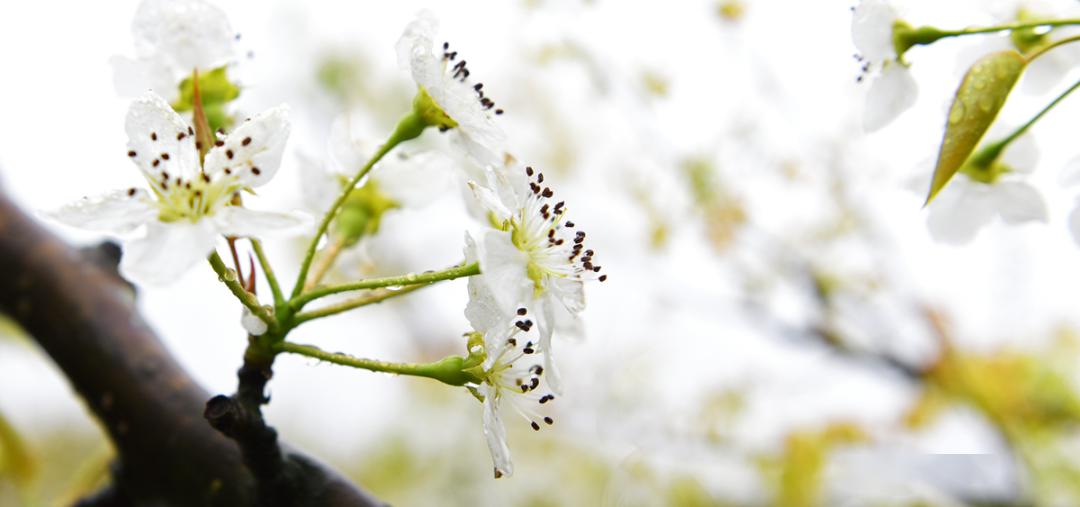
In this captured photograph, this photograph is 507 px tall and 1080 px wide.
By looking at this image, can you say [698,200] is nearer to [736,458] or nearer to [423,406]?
[736,458]

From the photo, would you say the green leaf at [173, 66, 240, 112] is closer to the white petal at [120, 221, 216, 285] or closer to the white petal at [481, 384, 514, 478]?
the white petal at [120, 221, 216, 285]

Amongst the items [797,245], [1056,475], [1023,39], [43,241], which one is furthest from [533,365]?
[797,245]

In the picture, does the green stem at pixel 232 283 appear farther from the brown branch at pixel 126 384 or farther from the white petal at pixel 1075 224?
the white petal at pixel 1075 224

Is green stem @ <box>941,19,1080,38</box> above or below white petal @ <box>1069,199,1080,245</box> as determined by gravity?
above

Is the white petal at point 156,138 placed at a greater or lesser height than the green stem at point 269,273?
greater

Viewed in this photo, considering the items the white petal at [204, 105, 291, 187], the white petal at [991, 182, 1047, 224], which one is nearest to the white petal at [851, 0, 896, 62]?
the white petal at [991, 182, 1047, 224]

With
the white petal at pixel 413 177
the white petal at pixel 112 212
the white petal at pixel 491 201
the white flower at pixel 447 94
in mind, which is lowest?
the white petal at pixel 112 212

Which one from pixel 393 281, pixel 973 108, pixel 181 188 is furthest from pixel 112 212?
pixel 973 108

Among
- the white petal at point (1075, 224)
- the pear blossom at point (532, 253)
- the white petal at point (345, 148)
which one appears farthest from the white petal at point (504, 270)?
the white petal at point (1075, 224)

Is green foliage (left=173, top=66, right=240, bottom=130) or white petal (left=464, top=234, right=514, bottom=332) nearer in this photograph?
white petal (left=464, top=234, right=514, bottom=332)
